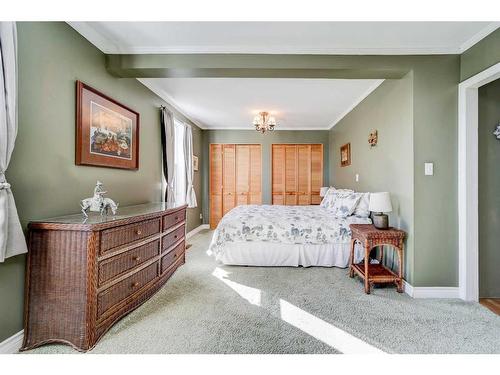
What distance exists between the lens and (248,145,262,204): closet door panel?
5.81 m

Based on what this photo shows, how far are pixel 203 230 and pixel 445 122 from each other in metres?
4.86

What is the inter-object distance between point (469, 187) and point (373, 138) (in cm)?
126

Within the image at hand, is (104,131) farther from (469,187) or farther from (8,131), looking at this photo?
(469,187)

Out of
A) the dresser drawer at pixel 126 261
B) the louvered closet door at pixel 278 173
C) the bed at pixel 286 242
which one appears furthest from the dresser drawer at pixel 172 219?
the louvered closet door at pixel 278 173

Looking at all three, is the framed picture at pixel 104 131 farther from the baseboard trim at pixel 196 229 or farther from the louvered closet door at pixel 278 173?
the louvered closet door at pixel 278 173

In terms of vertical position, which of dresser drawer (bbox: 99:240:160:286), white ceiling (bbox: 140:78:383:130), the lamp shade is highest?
Answer: white ceiling (bbox: 140:78:383:130)

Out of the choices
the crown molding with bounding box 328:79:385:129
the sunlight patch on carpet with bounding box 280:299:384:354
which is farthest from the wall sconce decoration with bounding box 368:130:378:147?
the sunlight patch on carpet with bounding box 280:299:384:354

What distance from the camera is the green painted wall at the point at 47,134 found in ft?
4.99

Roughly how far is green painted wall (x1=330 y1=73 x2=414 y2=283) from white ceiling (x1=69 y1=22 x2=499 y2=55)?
40 centimetres

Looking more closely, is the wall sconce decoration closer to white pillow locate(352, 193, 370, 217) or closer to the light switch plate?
white pillow locate(352, 193, 370, 217)

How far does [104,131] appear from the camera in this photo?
2330 mm

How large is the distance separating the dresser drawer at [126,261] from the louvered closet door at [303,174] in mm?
4148

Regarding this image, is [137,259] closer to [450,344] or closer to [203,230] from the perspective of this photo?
[450,344]

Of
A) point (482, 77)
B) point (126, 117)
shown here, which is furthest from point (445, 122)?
point (126, 117)
